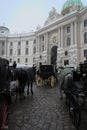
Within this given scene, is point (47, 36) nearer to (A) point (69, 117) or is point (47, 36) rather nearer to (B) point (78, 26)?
(B) point (78, 26)

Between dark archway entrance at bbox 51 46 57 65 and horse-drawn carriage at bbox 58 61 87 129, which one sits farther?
dark archway entrance at bbox 51 46 57 65

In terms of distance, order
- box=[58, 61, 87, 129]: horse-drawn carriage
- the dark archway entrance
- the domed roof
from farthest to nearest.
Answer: the dark archway entrance
the domed roof
box=[58, 61, 87, 129]: horse-drawn carriage

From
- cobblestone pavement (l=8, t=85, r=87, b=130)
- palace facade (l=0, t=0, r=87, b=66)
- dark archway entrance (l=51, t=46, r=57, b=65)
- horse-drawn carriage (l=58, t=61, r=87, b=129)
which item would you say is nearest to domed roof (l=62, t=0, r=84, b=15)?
palace facade (l=0, t=0, r=87, b=66)

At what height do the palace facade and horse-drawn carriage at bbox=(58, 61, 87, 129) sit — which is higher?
the palace facade

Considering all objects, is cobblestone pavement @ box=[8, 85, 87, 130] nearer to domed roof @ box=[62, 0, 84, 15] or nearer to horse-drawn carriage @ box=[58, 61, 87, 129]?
horse-drawn carriage @ box=[58, 61, 87, 129]

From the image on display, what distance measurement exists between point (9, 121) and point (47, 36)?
163 ft

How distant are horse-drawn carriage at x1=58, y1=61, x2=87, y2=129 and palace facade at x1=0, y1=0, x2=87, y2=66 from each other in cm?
3558

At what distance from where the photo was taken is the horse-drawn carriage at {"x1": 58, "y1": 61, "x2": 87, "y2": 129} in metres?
4.28

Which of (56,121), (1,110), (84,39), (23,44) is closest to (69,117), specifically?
(56,121)

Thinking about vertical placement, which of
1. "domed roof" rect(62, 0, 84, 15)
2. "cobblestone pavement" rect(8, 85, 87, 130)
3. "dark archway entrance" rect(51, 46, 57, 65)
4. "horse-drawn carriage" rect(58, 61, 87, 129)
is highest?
"domed roof" rect(62, 0, 84, 15)

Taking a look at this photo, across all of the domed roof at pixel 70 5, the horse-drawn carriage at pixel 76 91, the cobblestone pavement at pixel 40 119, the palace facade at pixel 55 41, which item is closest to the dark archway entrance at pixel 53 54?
the palace facade at pixel 55 41

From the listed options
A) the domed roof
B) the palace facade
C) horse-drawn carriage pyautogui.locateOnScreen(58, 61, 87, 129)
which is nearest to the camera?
horse-drawn carriage pyautogui.locateOnScreen(58, 61, 87, 129)

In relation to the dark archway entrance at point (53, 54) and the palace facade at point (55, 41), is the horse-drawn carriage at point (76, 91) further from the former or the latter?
the dark archway entrance at point (53, 54)

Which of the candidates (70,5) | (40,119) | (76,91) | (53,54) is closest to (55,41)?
(53,54)
